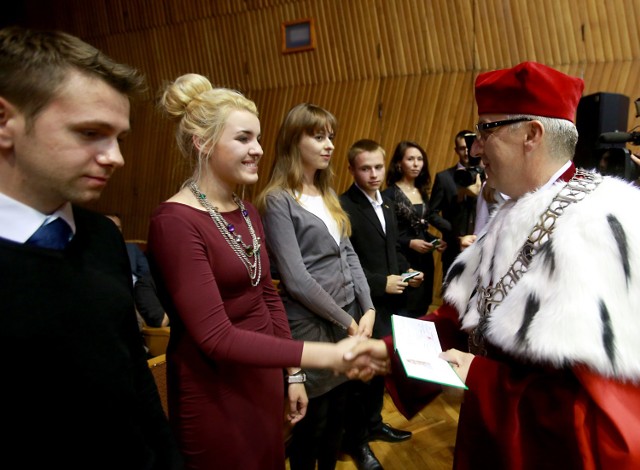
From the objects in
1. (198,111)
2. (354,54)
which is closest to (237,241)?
(198,111)

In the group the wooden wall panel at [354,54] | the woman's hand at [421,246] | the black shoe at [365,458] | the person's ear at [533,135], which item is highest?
the wooden wall panel at [354,54]

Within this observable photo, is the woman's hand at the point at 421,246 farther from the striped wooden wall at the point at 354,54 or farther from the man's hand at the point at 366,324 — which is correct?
the striped wooden wall at the point at 354,54

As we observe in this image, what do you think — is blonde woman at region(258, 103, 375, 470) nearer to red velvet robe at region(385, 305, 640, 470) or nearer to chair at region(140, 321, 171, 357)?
red velvet robe at region(385, 305, 640, 470)

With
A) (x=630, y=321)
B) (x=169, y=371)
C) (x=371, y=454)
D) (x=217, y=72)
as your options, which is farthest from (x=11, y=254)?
(x=217, y=72)

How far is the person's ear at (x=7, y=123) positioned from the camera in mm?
843

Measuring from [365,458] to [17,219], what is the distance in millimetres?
2400

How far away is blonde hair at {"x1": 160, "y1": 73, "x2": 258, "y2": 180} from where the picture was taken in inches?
60.2

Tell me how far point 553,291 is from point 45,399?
3.73ft

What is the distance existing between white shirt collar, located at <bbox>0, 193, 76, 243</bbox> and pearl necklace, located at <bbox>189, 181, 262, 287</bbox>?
2.01 feet

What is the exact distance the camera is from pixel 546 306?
44.4 inches

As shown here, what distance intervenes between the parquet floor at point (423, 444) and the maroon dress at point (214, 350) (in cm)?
145

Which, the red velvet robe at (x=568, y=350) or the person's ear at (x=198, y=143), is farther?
the person's ear at (x=198, y=143)

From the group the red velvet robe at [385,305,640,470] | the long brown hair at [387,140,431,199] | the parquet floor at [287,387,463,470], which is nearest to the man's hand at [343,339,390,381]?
the red velvet robe at [385,305,640,470]

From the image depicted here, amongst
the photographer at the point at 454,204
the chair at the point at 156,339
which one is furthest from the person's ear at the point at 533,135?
the chair at the point at 156,339
